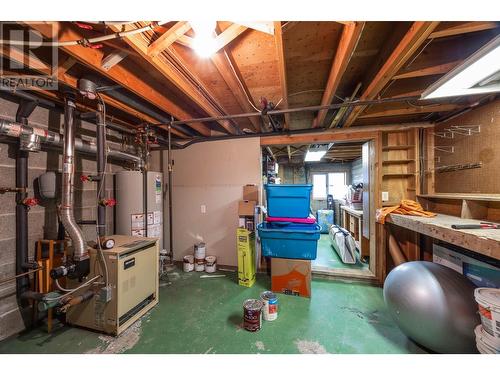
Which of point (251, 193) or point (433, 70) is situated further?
point (251, 193)

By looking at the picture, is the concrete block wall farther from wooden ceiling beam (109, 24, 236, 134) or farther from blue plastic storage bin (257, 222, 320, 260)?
blue plastic storage bin (257, 222, 320, 260)

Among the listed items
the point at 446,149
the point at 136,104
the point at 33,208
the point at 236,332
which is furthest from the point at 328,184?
the point at 33,208

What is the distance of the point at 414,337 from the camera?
1603 mm

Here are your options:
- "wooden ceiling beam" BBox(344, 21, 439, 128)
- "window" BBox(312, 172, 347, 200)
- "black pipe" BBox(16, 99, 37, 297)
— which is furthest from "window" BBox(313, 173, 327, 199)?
"black pipe" BBox(16, 99, 37, 297)

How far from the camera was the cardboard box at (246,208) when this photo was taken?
3.00 meters

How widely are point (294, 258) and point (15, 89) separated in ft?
10.8

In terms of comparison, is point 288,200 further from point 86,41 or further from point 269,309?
point 86,41

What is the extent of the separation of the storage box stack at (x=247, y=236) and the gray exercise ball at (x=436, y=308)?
64.3 inches

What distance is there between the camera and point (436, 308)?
1448 mm

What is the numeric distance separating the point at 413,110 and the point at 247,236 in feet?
8.70

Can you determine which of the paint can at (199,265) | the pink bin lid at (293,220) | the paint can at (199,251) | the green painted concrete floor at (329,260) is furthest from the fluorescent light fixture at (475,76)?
the paint can at (199,265)

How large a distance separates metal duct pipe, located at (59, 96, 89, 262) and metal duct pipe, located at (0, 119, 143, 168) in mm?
212

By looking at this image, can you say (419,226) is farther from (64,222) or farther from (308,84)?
(64,222)

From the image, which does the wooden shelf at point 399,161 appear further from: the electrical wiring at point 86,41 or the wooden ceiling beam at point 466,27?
the electrical wiring at point 86,41
